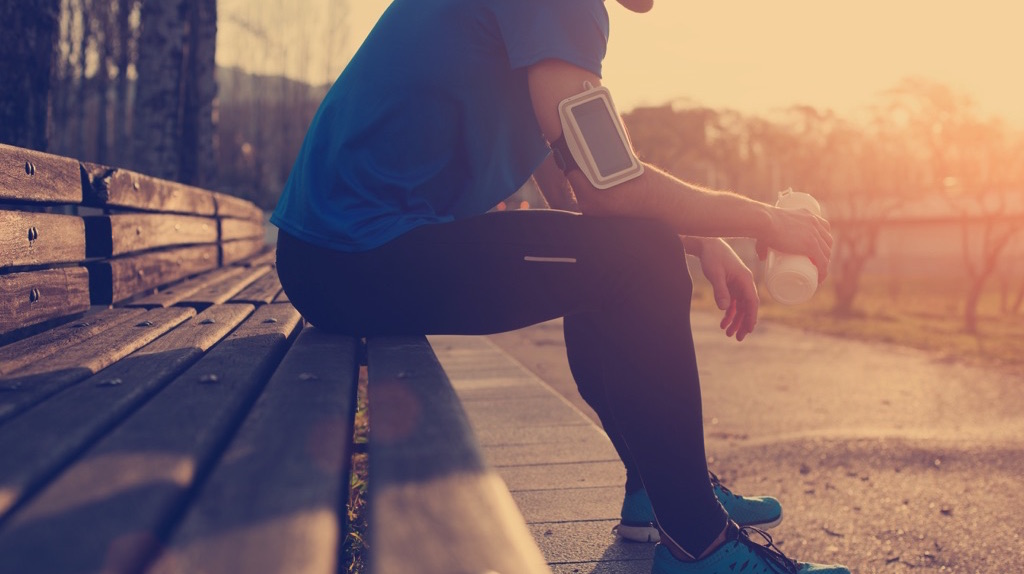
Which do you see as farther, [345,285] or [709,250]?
[709,250]

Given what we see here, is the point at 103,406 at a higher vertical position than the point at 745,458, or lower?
higher

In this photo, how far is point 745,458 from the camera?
416 cm

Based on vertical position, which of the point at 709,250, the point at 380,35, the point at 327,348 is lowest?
the point at 327,348

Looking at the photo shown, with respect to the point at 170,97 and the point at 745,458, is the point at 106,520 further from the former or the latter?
the point at 170,97

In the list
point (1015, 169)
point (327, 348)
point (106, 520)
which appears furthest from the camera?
point (1015, 169)

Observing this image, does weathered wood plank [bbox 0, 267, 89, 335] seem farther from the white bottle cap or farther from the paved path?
the white bottle cap

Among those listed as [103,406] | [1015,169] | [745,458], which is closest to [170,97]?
[745,458]

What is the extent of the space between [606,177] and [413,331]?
0.53m

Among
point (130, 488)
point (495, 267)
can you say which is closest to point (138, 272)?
point (495, 267)

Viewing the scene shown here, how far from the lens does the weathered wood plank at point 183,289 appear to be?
114 inches

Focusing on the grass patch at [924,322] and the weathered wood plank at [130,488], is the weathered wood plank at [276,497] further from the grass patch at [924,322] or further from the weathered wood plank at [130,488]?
the grass patch at [924,322]

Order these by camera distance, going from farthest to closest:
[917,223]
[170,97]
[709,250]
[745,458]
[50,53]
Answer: [917,223]
[170,97]
[745,458]
[50,53]
[709,250]

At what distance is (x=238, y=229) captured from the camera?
235 inches

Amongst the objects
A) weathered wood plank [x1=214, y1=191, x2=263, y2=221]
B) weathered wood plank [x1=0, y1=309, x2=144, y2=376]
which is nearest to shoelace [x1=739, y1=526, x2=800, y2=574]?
weathered wood plank [x1=0, y1=309, x2=144, y2=376]
